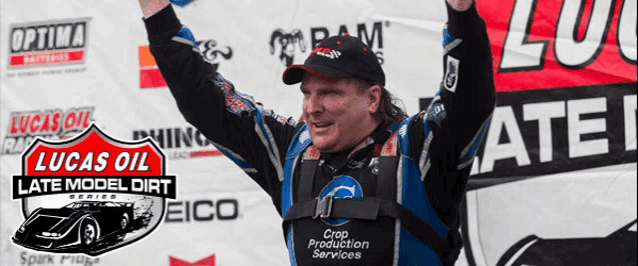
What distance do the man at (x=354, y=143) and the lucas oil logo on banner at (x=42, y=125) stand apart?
5.35 feet

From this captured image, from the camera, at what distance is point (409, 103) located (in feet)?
11.4

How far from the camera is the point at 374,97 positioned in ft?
7.78

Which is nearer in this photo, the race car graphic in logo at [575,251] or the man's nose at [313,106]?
the man's nose at [313,106]

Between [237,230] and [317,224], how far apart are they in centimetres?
148

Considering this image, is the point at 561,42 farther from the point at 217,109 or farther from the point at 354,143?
the point at 217,109

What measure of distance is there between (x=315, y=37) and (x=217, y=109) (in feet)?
4.17

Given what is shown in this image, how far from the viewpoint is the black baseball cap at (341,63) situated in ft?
7.48

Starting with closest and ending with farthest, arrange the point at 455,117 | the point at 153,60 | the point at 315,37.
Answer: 1. the point at 455,117
2. the point at 315,37
3. the point at 153,60

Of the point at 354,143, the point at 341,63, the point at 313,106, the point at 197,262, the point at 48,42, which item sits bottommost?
the point at 197,262

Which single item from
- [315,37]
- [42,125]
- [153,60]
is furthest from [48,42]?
[315,37]

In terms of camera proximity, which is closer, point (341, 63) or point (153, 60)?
point (341, 63)

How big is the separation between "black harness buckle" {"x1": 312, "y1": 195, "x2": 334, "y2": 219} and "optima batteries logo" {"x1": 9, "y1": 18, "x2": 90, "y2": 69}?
2.09m

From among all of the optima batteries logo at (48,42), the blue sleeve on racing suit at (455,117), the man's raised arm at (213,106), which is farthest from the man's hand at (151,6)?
the optima batteries logo at (48,42)

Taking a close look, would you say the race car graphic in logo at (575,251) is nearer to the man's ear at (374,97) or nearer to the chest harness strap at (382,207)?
the chest harness strap at (382,207)
